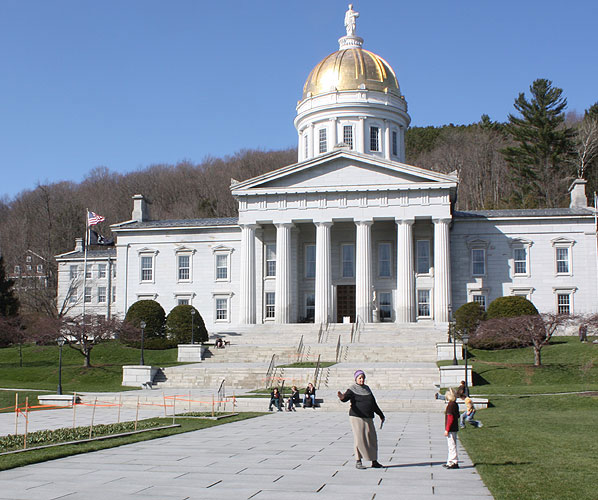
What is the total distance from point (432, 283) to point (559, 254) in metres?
10.3

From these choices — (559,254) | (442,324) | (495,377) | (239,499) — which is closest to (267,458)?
(239,499)

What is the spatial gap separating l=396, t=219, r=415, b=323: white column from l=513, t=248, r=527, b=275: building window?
8907 millimetres

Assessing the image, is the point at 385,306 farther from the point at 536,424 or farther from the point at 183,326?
the point at 536,424

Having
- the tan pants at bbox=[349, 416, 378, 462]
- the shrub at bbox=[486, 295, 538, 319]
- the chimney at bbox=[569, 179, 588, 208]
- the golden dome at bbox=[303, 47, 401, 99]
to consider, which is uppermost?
the golden dome at bbox=[303, 47, 401, 99]

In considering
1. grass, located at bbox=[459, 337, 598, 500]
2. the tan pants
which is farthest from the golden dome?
the tan pants

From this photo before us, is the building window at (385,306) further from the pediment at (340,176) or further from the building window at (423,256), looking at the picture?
the pediment at (340,176)

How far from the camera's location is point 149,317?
165ft

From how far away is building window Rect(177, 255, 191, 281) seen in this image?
2400 inches

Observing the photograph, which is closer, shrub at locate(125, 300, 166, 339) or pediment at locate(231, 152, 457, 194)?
shrub at locate(125, 300, 166, 339)

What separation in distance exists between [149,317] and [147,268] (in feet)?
40.8

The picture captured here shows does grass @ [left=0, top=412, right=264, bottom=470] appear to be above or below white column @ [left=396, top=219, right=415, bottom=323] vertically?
below

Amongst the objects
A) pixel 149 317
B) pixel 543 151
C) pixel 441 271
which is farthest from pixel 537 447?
pixel 543 151

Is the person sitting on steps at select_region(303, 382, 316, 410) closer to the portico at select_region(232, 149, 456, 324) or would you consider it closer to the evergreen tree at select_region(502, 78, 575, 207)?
the portico at select_region(232, 149, 456, 324)

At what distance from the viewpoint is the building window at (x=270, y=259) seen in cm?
5834
